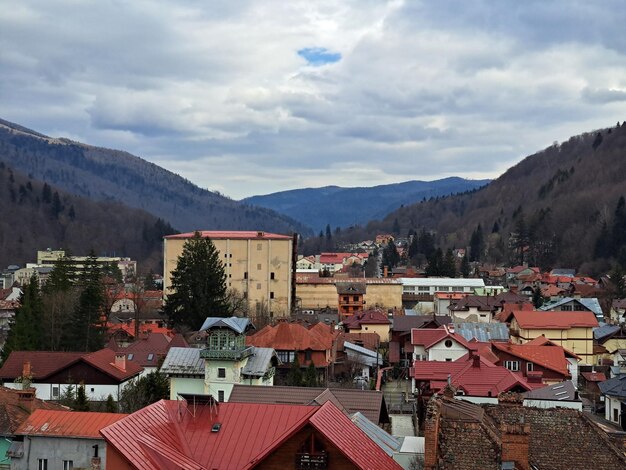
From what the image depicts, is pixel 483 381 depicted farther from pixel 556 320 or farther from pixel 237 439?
pixel 556 320

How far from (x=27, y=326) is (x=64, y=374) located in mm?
9934

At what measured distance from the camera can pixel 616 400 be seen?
112 ft

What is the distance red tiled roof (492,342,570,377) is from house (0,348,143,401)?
68.0 ft

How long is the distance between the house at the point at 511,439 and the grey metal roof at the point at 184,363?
20486 mm

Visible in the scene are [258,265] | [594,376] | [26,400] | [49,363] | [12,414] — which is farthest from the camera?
[258,265]

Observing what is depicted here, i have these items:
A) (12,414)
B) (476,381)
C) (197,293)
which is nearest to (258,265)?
(197,293)

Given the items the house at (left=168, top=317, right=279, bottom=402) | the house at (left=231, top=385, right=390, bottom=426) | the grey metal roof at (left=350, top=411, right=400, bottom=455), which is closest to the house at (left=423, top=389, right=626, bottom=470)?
the grey metal roof at (left=350, top=411, right=400, bottom=455)

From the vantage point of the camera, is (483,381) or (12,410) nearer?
(12,410)

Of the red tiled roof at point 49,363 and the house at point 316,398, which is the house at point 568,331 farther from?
the house at point 316,398

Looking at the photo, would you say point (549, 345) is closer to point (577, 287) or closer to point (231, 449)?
point (231, 449)

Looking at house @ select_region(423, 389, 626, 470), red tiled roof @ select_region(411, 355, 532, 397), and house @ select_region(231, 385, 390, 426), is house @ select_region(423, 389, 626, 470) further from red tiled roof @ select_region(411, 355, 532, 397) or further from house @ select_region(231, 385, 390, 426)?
red tiled roof @ select_region(411, 355, 532, 397)

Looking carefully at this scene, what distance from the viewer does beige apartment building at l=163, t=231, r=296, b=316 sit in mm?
88125

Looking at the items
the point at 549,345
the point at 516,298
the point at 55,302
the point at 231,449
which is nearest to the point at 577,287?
the point at 516,298

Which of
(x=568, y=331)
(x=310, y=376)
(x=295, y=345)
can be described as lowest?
(x=310, y=376)
